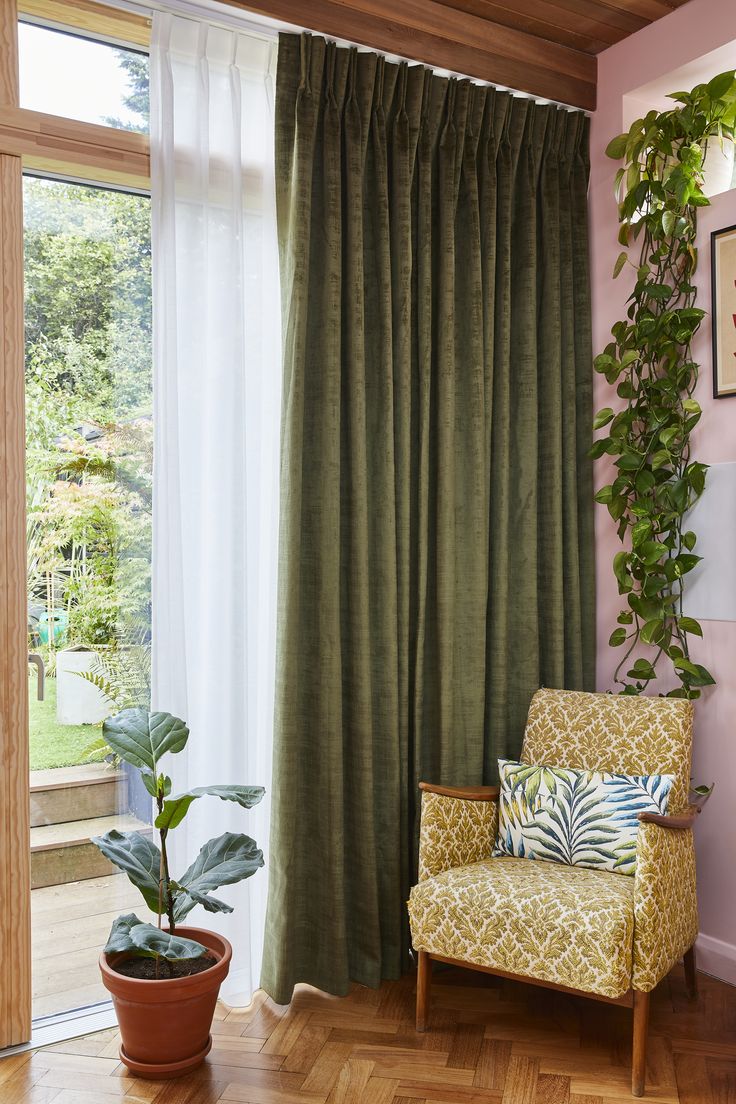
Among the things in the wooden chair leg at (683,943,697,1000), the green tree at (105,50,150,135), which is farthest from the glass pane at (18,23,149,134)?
the wooden chair leg at (683,943,697,1000)

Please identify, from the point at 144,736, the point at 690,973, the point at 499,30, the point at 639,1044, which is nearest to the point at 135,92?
the point at 499,30

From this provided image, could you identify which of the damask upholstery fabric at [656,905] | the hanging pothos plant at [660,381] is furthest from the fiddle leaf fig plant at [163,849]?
the hanging pothos plant at [660,381]

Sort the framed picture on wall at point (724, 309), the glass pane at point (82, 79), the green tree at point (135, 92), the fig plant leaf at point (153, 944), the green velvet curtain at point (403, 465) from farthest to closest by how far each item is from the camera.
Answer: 1. the framed picture on wall at point (724, 309)
2. the green velvet curtain at point (403, 465)
3. the green tree at point (135, 92)
4. the glass pane at point (82, 79)
5. the fig plant leaf at point (153, 944)

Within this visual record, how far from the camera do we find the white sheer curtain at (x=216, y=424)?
2607 mm

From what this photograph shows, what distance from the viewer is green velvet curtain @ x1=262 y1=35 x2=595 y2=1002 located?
2760 millimetres

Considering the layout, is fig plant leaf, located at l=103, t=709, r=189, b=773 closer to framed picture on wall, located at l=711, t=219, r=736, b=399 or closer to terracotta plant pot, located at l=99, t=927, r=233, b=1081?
terracotta plant pot, located at l=99, t=927, r=233, b=1081

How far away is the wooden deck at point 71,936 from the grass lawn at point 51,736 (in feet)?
1.13

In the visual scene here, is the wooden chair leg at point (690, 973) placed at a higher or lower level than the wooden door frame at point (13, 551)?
lower

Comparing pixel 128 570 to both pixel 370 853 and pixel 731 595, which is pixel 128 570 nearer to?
pixel 370 853

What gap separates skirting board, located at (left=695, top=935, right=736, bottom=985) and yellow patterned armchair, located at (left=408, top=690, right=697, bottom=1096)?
213mm

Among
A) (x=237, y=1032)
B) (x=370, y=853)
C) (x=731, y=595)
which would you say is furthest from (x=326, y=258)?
(x=237, y=1032)

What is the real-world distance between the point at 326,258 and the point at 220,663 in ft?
3.98

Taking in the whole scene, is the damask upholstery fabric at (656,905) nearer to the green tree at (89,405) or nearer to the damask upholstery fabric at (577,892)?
the damask upholstery fabric at (577,892)

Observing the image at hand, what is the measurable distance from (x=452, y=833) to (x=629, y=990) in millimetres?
607
